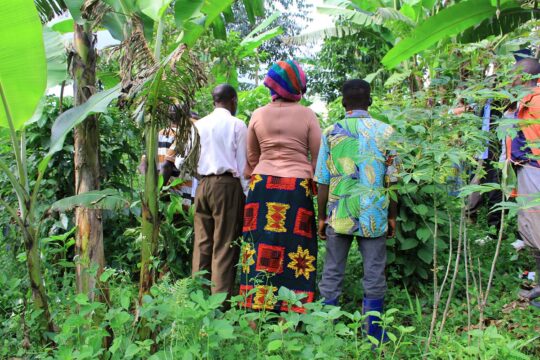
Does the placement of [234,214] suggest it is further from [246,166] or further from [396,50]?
[396,50]

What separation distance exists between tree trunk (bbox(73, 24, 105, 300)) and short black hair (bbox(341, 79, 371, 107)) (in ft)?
5.16

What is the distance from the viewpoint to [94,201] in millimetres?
2756

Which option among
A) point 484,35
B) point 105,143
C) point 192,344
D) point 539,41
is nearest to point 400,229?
point 484,35

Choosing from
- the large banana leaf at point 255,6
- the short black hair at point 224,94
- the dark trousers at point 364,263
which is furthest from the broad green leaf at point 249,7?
the dark trousers at point 364,263

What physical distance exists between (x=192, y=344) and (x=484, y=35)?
9.84 feet

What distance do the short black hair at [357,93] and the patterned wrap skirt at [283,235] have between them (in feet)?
2.05

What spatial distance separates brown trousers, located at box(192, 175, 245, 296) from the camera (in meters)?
3.75

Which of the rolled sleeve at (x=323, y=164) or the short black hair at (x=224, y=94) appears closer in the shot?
the rolled sleeve at (x=323, y=164)

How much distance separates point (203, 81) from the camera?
2729mm

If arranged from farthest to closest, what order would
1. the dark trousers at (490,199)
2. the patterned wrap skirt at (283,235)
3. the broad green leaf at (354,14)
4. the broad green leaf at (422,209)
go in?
the broad green leaf at (354,14) → the dark trousers at (490,199) → the broad green leaf at (422,209) → the patterned wrap skirt at (283,235)

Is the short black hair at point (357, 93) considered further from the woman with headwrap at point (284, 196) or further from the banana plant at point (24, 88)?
the banana plant at point (24, 88)

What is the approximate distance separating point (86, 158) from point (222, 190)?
111cm

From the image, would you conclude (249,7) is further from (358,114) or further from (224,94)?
(358,114)

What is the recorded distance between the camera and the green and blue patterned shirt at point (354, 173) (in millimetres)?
3170
